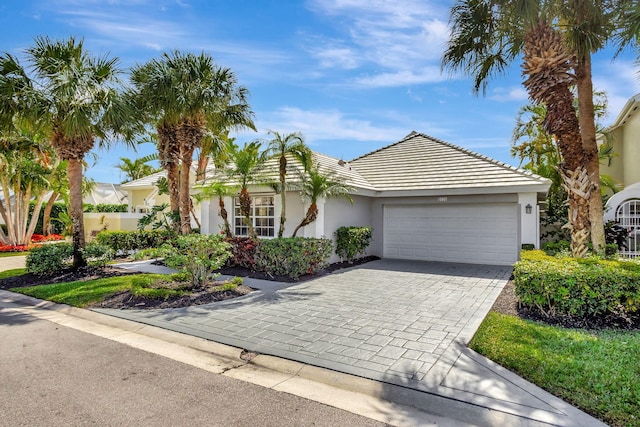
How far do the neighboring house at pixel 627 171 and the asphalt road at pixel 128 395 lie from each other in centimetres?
1542

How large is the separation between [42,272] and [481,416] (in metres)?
12.1

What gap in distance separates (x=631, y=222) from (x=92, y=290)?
18333 mm

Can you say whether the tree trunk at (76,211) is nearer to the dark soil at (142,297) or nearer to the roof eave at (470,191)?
the dark soil at (142,297)

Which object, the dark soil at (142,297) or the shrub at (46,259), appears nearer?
the dark soil at (142,297)

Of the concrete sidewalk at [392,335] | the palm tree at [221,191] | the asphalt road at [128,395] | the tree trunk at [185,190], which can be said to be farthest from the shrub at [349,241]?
the asphalt road at [128,395]

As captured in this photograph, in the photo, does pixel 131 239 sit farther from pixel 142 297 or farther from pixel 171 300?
pixel 171 300

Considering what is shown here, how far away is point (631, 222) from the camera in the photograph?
13.8 m

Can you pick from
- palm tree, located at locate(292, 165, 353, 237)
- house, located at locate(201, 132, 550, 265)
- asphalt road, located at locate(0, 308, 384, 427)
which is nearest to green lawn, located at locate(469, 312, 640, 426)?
asphalt road, located at locate(0, 308, 384, 427)

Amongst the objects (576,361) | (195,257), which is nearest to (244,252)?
(195,257)

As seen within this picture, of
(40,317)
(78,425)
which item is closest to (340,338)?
(78,425)

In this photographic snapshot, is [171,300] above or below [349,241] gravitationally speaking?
below

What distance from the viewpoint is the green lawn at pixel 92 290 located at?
7.85 metres

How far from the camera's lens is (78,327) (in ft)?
20.9

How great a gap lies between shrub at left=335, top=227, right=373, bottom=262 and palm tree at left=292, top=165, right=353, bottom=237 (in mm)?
1583
